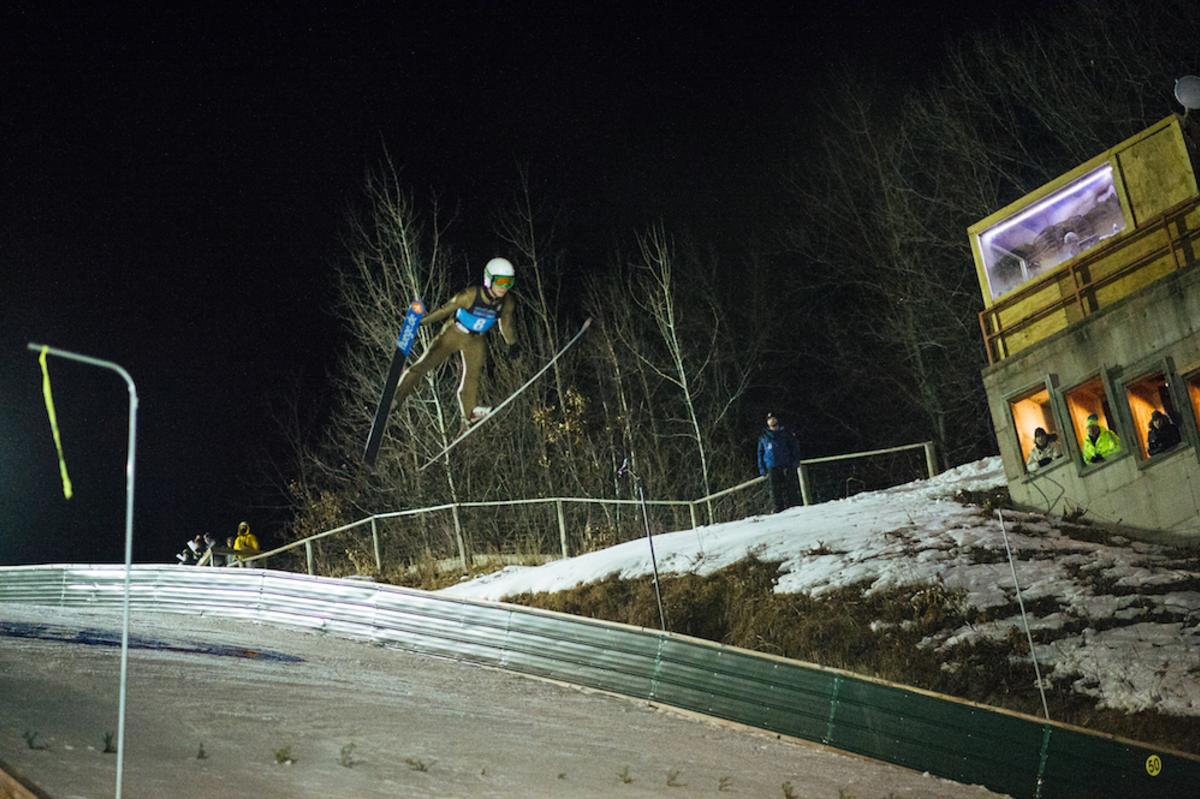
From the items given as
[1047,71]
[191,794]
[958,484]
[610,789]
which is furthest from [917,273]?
[191,794]

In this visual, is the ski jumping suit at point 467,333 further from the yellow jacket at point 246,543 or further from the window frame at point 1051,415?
the yellow jacket at point 246,543

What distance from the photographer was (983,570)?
15.2 m

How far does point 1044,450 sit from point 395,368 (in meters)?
10.1

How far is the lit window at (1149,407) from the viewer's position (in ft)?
53.5

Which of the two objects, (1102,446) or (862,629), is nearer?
(862,629)

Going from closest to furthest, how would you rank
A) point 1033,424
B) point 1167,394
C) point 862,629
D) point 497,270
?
1. point 497,270
2. point 862,629
3. point 1167,394
4. point 1033,424

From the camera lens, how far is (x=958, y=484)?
20000 mm

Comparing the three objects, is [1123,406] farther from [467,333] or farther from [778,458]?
[467,333]

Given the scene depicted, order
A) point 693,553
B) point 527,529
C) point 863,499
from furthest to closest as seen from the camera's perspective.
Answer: point 527,529
point 863,499
point 693,553

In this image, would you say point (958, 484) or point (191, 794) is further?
point (958, 484)

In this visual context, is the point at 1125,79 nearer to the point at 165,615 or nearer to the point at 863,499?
the point at 863,499

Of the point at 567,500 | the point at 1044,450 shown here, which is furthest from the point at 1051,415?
the point at 567,500

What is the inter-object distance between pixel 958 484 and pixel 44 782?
1584 cm

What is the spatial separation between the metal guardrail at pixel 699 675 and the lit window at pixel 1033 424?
7.55 metres
